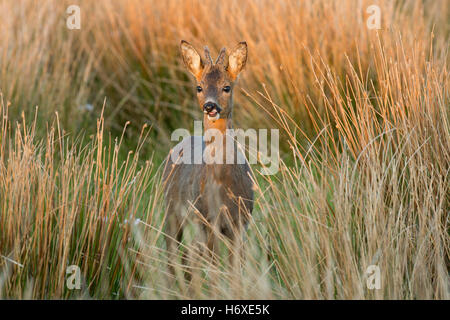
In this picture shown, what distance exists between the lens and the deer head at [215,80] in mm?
4012

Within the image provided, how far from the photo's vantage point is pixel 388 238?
3426mm

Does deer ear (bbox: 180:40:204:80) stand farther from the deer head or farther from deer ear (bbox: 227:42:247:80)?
deer ear (bbox: 227:42:247:80)

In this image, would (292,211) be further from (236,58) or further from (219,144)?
(236,58)

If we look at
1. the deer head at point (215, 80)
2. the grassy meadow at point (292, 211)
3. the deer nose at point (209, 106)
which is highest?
the deer head at point (215, 80)

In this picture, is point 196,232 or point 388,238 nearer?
point 388,238

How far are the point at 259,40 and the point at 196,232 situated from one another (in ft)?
10.4

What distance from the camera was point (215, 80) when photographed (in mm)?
4129

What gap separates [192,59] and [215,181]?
31.3 inches

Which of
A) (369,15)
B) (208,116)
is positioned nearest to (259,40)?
(369,15)

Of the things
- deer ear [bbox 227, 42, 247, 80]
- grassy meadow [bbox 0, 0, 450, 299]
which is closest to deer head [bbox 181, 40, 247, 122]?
deer ear [bbox 227, 42, 247, 80]

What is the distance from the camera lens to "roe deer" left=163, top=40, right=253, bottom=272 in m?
4.04

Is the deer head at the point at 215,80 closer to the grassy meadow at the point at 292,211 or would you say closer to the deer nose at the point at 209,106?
the deer nose at the point at 209,106

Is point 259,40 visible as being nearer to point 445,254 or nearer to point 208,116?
point 208,116

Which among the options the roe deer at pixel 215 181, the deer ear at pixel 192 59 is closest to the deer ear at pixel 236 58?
the roe deer at pixel 215 181
